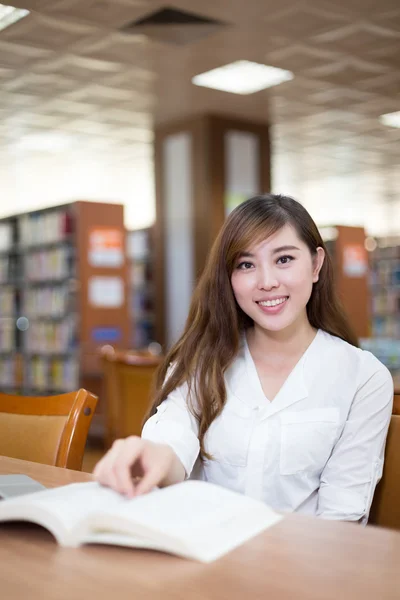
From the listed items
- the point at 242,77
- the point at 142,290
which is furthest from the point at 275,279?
the point at 142,290

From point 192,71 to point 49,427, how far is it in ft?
15.1

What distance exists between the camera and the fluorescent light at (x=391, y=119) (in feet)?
23.5

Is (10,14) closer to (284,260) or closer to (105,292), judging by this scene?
(105,292)

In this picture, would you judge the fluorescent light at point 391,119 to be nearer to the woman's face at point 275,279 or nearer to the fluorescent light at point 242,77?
the fluorescent light at point 242,77

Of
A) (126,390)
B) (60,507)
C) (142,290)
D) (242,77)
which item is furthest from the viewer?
(142,290)

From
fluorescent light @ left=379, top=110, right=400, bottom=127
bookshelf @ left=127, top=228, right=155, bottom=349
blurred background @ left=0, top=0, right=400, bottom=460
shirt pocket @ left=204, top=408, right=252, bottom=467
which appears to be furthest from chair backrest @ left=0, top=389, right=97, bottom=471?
bookshelf @ left=127, top=228, right=155, bottom=349

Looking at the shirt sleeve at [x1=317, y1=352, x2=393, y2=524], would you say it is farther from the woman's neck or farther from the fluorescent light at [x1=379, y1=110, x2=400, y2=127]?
the fluorescent light at [x1=379, y1=110, x2=400, y2=127]

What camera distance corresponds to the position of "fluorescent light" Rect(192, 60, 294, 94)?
5.77 meters

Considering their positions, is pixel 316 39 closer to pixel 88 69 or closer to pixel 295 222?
pixel 88 69

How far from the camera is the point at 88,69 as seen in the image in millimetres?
5629

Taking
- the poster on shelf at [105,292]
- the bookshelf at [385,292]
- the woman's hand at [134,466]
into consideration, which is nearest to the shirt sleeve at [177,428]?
the woman's hand at [134,466]

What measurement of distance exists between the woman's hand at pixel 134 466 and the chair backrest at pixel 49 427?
1.65 ft

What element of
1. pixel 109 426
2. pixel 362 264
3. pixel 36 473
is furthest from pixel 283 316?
pixel 362 264

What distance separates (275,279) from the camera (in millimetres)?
1561
